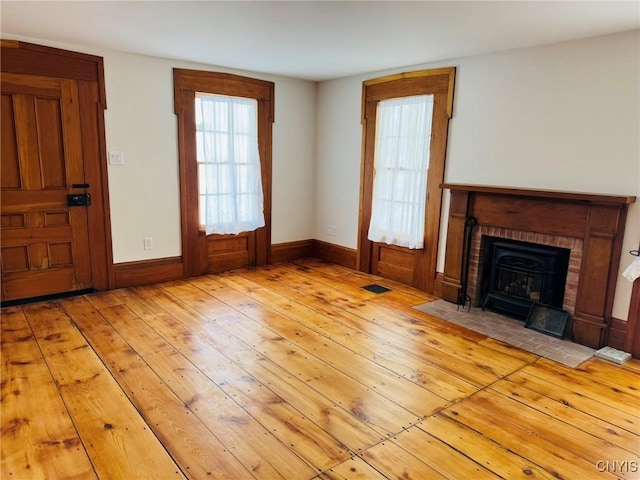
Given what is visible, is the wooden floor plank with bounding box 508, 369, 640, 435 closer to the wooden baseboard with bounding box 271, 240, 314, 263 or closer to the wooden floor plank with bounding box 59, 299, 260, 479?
the wooden floor plank with bounding box 59, 299, 260, 479

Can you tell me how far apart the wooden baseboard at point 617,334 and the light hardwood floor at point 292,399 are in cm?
16

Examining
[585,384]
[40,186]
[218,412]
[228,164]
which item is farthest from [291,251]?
[585,384]

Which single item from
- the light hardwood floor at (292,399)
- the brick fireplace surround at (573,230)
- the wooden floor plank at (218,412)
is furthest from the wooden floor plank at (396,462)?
the brick fireplace surround at (573,230)

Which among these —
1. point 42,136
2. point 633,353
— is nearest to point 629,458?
point 633,353

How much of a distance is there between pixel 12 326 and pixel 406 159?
389 cm

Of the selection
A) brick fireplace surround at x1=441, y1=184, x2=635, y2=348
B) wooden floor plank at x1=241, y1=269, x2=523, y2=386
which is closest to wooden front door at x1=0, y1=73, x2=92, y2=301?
wooden floor plank at x1=241, y1=269, x2=523, y2=386

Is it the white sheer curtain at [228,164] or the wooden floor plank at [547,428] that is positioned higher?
the white sheer curtain at [228,164]

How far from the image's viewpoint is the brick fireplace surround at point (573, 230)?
3162 millimetres

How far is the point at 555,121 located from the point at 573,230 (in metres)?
0.89

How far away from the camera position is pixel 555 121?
346 cm

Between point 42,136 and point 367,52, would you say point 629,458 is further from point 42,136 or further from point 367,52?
point 42,136

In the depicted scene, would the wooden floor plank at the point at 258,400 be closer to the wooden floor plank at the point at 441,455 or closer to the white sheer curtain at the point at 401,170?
the wooden floor plank at the point at 441,455

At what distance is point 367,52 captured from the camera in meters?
3.89

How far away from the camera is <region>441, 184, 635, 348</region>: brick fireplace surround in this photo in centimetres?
316
